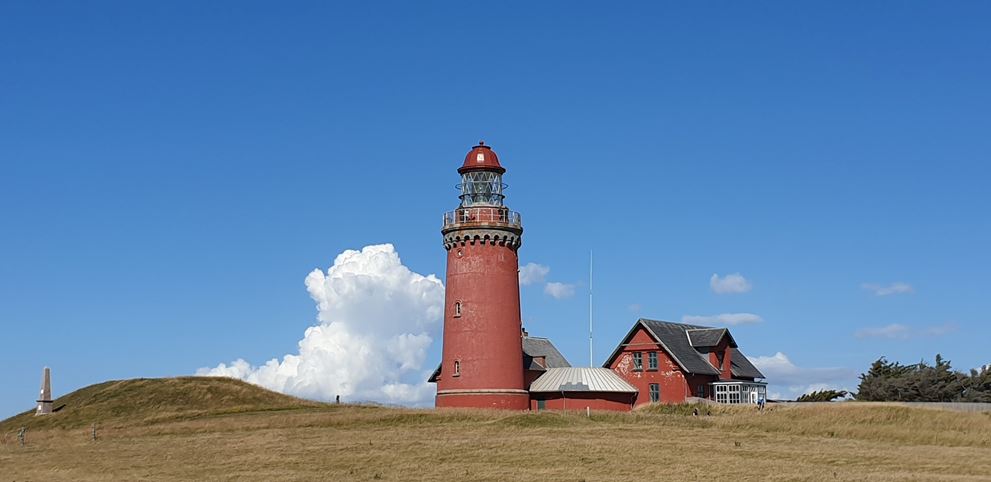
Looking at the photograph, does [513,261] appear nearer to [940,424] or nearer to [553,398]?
[553,398]

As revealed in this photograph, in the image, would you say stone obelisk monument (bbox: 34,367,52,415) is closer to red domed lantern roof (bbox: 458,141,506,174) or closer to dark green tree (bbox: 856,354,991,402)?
red domed lantern roof (bbox: 458,141,506,174)

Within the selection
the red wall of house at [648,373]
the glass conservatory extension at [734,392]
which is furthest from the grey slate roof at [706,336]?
the red wall of house at [648,373]

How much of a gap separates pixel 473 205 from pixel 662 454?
86.5ft

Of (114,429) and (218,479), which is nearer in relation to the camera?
(218,479)

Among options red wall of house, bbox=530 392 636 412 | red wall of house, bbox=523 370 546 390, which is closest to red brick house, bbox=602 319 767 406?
red wall of house, bbox=530 392 636 412

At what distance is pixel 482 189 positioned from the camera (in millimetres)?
60312

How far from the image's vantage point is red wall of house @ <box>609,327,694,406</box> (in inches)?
2532

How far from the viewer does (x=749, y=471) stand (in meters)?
33.0

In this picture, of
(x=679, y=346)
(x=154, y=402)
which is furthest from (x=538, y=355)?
(x=154, y=402)

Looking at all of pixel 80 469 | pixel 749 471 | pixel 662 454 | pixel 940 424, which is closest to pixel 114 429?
pixel 80 469

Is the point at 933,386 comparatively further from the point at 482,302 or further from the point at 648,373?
the point at 482,302

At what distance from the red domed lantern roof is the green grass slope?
16.7 m

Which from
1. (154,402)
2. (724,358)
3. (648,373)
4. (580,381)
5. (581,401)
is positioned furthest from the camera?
(724,358)

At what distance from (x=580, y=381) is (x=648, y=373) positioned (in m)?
4.90
